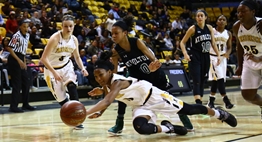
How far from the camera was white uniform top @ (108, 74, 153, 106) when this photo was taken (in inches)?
180

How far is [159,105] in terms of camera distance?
184 inches

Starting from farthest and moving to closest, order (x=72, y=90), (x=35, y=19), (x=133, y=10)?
(x=133, y=10)
(x=35, y=19)
(x=72, y=90)

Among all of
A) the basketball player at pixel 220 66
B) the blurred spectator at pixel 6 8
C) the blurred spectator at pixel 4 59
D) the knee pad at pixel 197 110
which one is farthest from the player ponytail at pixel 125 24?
the blurred spectator at pixel 6 8

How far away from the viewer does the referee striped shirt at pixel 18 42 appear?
8758 mm

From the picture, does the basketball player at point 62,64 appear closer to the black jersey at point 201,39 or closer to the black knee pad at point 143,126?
the black knee pad at point 143,126

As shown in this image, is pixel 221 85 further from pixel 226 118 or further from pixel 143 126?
pixel 143 126

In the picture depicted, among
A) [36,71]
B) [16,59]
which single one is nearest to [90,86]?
[36,71]

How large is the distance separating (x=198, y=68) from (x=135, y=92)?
2952 millimetres

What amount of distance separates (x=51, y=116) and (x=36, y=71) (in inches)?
139

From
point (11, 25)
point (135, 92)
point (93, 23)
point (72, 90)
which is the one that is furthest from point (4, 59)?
point (135, 92)

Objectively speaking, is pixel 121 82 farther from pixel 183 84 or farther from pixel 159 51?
pixel 159 51

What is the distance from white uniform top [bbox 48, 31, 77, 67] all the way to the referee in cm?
300

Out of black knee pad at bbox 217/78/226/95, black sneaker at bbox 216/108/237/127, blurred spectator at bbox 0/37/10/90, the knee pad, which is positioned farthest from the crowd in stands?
the knee pad

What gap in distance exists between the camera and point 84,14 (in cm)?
1719
